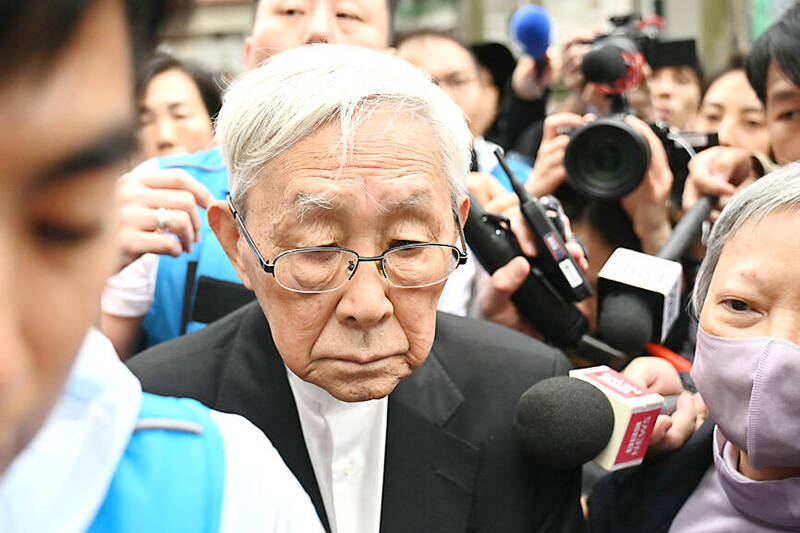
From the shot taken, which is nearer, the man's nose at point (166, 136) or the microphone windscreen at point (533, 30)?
the man's nose at point (166, 136)

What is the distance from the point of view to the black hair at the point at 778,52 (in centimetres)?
205

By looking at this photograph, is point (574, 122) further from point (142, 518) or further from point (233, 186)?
point (142, 518)

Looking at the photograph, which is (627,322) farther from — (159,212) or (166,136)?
(166,136)

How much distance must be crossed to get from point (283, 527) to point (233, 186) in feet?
2.47

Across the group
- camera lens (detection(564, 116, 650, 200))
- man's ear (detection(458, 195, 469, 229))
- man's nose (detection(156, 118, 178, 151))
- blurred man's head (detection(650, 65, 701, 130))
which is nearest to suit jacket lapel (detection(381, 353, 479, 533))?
man's ear (detection(458, 195, 469, 229))

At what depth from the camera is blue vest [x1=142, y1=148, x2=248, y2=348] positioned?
6.36 feet

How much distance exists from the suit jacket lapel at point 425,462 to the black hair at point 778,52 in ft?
3.80

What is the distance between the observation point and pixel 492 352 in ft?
5.67

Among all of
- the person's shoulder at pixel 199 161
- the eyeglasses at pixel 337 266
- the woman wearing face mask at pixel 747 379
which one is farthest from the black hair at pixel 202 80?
the woman wearing face mask at pixel 747 379

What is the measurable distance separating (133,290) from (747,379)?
1285mm

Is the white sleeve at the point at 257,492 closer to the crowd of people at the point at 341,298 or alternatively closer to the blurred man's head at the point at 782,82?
the crowd of people at the point at 341,298

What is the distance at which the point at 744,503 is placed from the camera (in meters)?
1.39

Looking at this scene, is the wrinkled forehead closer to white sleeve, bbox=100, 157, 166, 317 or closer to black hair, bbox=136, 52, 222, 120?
white sleeve, bbox=100, 157, 166, 317

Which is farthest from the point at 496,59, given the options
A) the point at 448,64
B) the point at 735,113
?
the point at 735,113
